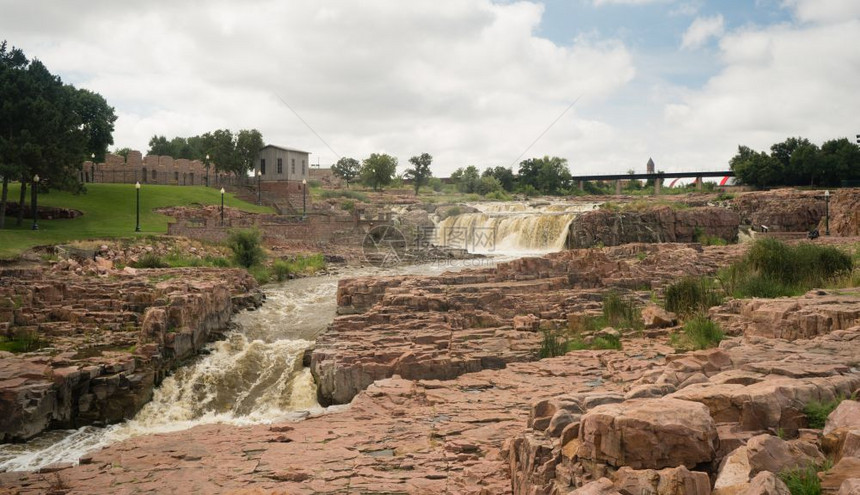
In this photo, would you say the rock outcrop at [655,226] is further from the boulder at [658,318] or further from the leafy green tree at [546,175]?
Result: the leafy green tree at [546,175]

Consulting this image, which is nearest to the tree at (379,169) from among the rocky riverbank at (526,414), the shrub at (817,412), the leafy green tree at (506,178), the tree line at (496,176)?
the tree line at (496,176)

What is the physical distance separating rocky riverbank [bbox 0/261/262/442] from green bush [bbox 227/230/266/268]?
766 cm

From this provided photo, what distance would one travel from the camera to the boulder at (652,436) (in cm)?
534

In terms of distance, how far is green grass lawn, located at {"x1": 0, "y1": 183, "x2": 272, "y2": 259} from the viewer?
90.0ft

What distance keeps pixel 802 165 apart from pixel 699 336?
165ft

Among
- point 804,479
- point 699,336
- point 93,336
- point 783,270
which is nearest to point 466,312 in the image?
point 699,336

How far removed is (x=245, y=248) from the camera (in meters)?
31.9

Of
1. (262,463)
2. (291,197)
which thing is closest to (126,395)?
(262,463)

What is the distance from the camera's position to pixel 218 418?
13969 mm

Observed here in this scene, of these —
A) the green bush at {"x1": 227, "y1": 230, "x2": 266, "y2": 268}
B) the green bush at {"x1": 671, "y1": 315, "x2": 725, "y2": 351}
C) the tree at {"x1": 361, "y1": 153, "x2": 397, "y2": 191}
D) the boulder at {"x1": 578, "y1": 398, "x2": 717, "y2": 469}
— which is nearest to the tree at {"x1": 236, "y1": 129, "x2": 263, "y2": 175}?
the tree at {"x1": 361, "y1": 153, "x2": 397, "y2": 191}

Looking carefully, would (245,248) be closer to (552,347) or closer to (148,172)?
(552,347)

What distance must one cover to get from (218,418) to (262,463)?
5586 millimetres

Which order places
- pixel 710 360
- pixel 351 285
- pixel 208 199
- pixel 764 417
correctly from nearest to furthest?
1. pixel 764 417
2. pixel 710 360
3. pixel 351 285
4. pixel 208 199

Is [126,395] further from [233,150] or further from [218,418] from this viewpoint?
[233,150]
